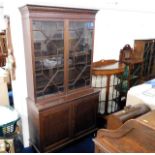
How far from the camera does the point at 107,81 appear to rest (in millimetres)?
2734

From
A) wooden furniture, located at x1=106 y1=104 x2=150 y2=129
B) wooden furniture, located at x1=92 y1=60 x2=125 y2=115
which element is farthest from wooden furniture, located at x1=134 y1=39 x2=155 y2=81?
wooden furniture, located at x1=106 y1=104 x2=150 y2=129

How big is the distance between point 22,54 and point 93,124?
1449mm

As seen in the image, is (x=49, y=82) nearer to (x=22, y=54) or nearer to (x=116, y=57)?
(x=22, y=54)

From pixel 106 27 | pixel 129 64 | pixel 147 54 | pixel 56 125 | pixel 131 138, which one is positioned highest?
pixel 106 27

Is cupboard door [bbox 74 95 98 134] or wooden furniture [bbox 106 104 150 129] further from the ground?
wooden furniture [bbox 106 104 150 129]

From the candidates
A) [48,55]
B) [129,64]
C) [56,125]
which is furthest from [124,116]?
[129,64]

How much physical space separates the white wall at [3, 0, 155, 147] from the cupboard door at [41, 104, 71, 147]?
417mm

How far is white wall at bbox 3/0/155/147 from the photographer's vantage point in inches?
77.3

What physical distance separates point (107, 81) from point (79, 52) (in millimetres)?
822

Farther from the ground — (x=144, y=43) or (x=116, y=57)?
(x=144, y=43)

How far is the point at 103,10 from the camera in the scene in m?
2.70

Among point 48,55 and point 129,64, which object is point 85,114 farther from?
point 129,64

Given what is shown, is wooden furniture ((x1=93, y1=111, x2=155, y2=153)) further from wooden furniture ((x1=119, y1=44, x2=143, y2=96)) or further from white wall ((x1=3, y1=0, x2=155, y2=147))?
wooden furniture ((x1=119, y1=44, x2=143, y2=96))

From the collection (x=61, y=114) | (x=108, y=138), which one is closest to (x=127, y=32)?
(x=61, y=114)
